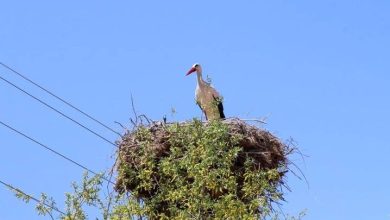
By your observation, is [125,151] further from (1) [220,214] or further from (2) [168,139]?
(1) [220,214]

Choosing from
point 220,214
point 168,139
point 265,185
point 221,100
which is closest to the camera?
point 220,214

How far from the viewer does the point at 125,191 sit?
8367 mm

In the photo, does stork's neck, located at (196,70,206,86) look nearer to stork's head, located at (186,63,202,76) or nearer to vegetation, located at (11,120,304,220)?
stork's head, located at (186,63,202,76)

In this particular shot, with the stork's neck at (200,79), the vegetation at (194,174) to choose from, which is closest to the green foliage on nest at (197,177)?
the vegetation at (194,174)

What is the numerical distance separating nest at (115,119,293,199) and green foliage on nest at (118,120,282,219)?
0.02 m

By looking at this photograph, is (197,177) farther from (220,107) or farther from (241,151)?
(220,107)

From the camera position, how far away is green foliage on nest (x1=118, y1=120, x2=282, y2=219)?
761 cm

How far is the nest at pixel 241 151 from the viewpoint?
28.4 ft

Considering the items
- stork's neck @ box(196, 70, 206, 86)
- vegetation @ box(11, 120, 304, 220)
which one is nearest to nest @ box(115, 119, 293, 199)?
vegetation @ box(11, 120, 304, 220)

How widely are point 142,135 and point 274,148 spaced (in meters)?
1.29

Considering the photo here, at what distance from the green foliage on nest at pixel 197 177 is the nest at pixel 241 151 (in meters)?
0.02

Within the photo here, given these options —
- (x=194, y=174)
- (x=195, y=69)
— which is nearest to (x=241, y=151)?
(x=194, y=174)

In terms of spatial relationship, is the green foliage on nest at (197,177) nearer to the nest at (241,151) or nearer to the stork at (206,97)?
the nest at (241,151)

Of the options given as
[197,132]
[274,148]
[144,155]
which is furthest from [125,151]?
[274,148]
